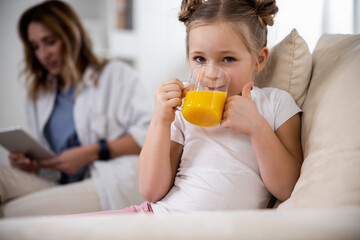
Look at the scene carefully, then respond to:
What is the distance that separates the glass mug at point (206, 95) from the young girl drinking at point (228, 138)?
0.04 meters

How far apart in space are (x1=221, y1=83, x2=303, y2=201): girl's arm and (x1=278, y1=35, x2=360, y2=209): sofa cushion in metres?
0.06

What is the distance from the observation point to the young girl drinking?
844mm

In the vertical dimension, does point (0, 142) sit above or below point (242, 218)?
below

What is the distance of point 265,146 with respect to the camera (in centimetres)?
82

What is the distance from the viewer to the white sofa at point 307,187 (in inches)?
18.7

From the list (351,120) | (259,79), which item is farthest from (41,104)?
(351,120)

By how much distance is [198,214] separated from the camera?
1.70 feet

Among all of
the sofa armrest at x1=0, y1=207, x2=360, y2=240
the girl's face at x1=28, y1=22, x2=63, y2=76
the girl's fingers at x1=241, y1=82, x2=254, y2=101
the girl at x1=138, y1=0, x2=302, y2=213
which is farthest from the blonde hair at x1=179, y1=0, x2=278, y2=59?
the girl's face at x1=28, y1=22, x2=63, y2=76

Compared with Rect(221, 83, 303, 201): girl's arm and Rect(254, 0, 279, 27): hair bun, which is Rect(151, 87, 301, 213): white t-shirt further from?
Rect(254, 0, 279, 27): hair bun

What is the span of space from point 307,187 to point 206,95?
0.31 meters

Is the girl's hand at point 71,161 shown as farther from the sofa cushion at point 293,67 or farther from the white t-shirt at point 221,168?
the sofa cushion at point 293,67

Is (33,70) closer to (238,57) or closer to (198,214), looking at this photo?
(238,57)

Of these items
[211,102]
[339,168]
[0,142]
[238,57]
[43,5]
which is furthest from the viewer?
[43,5]

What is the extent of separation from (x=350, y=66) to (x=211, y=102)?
0.36 meters
